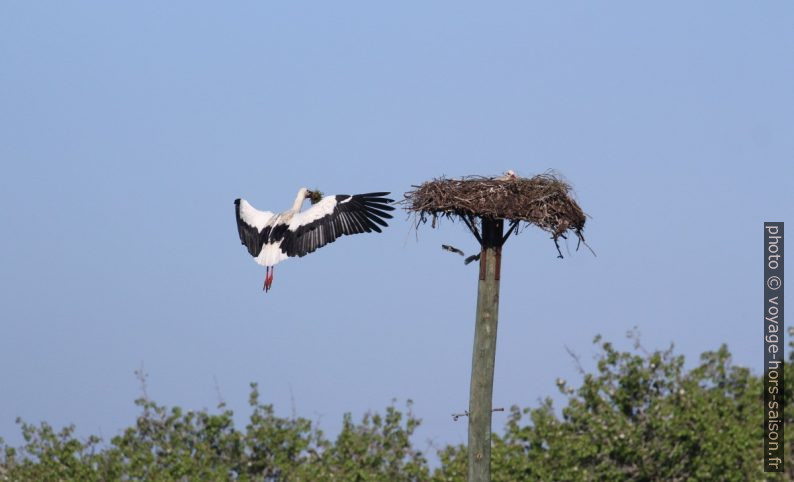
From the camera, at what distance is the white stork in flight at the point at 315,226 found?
588 inches

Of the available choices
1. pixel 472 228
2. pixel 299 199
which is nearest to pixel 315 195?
pixel 299 199

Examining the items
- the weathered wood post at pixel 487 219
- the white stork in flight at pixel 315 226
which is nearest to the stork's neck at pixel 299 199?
the white stork in flight at pixel 315 226

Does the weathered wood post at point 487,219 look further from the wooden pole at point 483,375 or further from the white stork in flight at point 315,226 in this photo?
the white stork in flight at point 315,226

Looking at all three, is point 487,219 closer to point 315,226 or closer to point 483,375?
point 483,375

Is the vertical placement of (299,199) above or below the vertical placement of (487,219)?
above

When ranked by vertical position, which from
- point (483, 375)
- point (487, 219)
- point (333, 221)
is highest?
point (333, 221)

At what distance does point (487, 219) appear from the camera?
39.0 ft

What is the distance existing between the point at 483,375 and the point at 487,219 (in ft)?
4.54

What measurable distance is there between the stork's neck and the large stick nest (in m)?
3.27

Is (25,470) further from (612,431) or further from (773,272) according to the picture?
(773,272)

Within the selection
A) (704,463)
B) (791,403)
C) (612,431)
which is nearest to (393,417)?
(612,431)

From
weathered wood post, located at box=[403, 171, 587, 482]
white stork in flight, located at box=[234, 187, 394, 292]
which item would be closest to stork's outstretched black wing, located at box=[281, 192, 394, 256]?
white stork in flight, located at box=[234, 187, 394, 292]

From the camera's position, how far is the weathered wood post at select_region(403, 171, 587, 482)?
1155 cm

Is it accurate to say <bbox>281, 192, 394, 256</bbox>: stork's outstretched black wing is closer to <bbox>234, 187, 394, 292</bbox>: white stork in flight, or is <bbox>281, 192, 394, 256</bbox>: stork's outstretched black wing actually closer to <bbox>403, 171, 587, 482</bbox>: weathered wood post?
<bbox>234, 187, 394, 292</bbox>: white stork in flight
